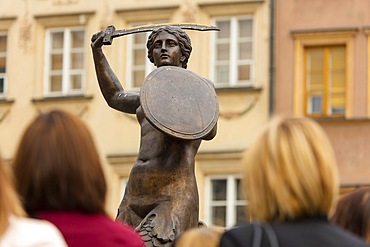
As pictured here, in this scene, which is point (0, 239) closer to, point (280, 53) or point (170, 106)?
point (170, 106)

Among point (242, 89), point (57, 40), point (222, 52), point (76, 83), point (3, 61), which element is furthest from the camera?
point (3, 61)

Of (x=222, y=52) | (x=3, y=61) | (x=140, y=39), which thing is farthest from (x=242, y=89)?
(x=3, y=61)

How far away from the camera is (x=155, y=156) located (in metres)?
10.6

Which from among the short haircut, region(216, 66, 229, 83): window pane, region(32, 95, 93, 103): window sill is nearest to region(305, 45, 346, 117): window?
region(216, 66, 229, 83): window pane

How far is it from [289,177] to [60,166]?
82 cm

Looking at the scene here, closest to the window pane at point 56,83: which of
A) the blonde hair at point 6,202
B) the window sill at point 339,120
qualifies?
the window sill at point 339,120

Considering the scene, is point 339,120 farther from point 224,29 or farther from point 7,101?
point 7,101

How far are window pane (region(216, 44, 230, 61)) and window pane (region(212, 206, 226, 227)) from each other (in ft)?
Result: 9.76

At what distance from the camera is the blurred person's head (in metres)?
6.55

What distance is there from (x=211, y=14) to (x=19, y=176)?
89.3ft

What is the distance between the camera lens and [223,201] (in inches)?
1278

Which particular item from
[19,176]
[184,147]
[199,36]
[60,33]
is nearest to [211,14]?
[199,36]

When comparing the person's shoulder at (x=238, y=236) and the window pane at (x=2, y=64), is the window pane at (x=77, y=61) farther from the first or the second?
the person's shoulder at (x=238, y=236)

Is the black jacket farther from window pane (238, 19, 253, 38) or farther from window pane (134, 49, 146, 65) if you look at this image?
window pane (134, 49, 146, 65)
